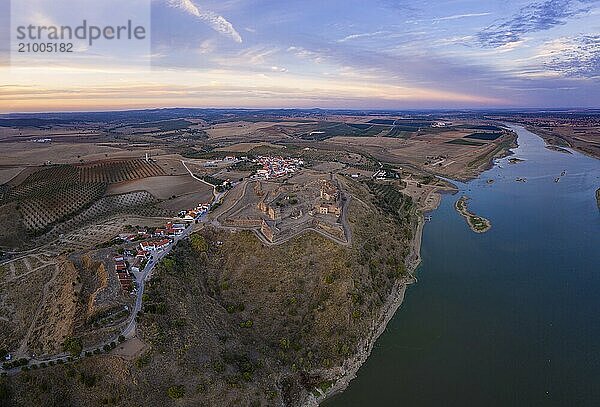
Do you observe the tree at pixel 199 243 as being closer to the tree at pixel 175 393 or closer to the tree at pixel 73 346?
the tree at pixel 73 346

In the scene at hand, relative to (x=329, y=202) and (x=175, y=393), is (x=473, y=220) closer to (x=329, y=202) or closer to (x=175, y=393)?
(x=329, y=202)

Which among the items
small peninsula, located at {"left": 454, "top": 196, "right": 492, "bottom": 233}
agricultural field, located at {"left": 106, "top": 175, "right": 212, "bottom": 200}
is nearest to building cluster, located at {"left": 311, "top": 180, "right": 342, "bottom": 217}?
agricultural field, located at {"left": 106, "top": 175, "right": 212, "bottom": 200}

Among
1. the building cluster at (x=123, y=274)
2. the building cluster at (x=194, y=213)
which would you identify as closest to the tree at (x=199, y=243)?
the building cluster at (x=123, y=274)

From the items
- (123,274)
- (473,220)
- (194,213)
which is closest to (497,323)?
(473,220)

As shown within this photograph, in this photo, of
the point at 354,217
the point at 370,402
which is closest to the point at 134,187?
the point at 354,217

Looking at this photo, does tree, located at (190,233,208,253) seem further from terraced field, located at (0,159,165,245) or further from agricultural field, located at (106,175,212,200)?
agricultural field, located at (106,175,212,200)

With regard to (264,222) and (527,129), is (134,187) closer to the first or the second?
(264,222)
